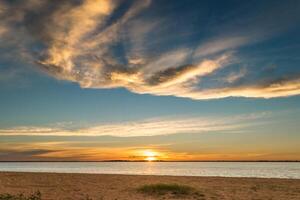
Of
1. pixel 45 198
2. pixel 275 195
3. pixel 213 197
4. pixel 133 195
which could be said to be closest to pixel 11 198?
pixel 45 198

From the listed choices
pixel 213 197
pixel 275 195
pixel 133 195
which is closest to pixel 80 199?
pixel 133 195

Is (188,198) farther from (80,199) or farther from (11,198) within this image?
(11,198)

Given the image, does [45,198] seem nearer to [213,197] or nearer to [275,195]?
[213,197]

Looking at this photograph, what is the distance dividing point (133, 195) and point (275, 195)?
10.0 m

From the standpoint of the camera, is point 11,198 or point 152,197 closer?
point 11,198

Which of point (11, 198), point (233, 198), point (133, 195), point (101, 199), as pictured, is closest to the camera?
point (11, 198)

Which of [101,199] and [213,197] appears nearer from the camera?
[101,199]

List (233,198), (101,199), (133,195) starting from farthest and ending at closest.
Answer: (133,195)
(233,198)
(101,199)

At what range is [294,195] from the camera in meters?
24.9

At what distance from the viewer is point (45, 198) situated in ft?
72.5

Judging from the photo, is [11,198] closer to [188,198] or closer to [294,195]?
[188,198]

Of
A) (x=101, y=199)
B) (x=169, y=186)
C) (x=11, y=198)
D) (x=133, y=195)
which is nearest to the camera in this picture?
(x=11, y=198)

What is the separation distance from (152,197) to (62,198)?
5872 millimetres

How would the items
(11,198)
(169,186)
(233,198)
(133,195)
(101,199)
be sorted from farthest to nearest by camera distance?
1. (169,186)
2. (133,195)
3. (233,198)
4. (101,199)
5. (11,198)
